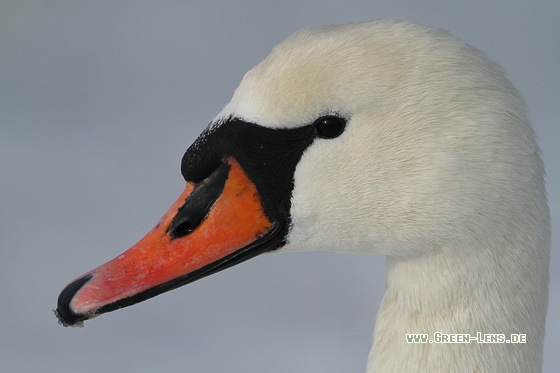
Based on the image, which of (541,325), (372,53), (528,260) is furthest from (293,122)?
(541,325)

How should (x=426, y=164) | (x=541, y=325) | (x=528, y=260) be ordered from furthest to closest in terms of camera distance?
(x=541, y=325), (x=528, y=260), (x=426, y=164)

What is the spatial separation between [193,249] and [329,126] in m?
0.41

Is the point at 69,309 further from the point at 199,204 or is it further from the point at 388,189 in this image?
the point at 388,189

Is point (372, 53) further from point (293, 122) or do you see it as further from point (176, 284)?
point (176, 284)

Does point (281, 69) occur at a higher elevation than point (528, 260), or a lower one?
higher

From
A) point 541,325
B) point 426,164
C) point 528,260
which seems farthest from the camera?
point 541,325

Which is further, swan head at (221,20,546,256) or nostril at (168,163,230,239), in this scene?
nostril at (168,163,230,239)

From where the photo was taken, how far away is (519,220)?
1.44 meters

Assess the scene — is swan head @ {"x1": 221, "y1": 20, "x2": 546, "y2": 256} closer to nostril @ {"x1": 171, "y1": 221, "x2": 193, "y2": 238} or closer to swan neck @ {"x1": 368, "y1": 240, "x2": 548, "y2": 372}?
swan neck @ {"x1": 368, "y1": 240, "x2": 548, "y2": 372}

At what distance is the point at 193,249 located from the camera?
1.50 metres

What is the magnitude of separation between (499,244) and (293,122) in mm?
519

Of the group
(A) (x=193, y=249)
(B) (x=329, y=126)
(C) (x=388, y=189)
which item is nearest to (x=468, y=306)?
(C) (x=388, y=189)

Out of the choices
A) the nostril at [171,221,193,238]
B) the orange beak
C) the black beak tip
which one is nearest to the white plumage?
the orange beak

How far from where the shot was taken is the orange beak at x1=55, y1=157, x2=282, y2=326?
149cm
